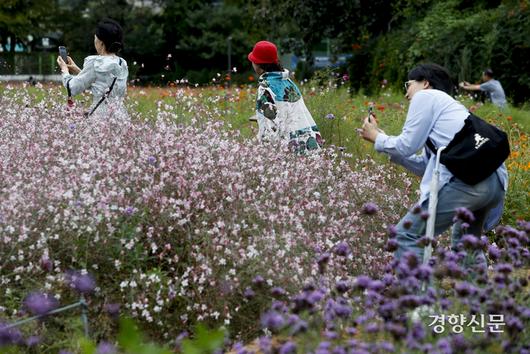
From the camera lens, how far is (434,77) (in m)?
5.20

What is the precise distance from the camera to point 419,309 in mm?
3814

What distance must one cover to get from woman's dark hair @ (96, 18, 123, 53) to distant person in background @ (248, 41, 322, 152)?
1.02m

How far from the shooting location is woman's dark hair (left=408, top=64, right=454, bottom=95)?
520 cm

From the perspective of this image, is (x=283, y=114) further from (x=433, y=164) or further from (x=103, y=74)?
(x=433, y=164)

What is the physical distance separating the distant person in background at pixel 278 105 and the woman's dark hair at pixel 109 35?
1.02 m

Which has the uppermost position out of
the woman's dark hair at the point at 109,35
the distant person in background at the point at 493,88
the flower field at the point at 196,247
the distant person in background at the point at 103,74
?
the woman's dark hair at the point at 109,35

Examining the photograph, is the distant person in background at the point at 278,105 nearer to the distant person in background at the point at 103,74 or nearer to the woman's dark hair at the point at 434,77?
the distant person in background at the point at 103,74

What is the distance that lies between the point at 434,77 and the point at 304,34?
22825mm

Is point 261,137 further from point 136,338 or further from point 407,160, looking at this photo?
point 136,338

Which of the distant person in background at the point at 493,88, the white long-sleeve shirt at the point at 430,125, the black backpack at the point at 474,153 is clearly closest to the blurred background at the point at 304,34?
the distant person in background at the point at 493,88

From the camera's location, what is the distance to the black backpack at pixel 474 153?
488 centimetres

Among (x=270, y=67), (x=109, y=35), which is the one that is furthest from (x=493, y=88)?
(x=109, y=35)

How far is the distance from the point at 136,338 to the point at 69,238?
2.14 meters

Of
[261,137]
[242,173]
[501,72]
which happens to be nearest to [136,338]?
[242,173]
